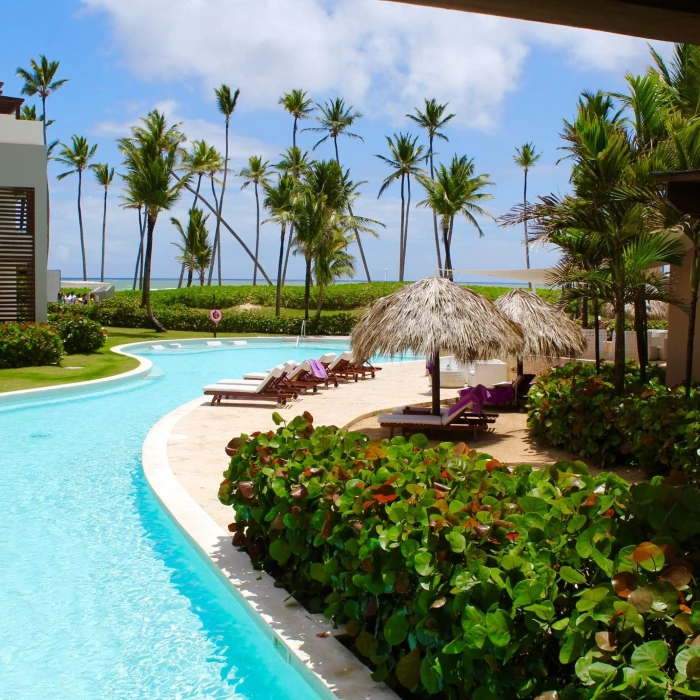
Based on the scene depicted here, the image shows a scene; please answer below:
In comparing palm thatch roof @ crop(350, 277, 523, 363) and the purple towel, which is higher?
palm thatch roof @ crop(350, 277, 523, 363)

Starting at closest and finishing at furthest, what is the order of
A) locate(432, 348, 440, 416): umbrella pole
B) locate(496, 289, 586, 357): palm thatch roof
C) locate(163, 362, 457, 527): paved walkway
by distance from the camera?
locate(163, 362, 457, 527): paved walkway
locate(432, 348, 440, 416): umbrella pole
locate(496, 289, 586, 357): palm thatch roof

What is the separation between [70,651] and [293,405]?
30.6ft

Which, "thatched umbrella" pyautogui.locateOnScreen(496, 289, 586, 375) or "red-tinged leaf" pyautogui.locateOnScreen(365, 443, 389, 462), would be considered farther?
"thatched umbrella" pyautogui.locateOnScreen(496, 289, 586, 375)

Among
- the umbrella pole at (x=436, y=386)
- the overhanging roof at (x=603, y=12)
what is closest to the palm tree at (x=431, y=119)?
the umbrella pole at (x=436, y=386)

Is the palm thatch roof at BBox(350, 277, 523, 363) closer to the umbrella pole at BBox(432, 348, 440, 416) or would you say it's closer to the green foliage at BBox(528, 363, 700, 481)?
the umbrella pole at BBox(432, 348, 440, 416)

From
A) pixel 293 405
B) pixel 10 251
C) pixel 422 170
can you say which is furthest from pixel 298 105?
pixel 293 405

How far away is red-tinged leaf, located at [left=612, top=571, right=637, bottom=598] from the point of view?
9.37ft

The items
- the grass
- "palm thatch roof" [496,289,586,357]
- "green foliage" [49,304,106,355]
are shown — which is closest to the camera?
"palm thatch roof" [496,289,586,357]

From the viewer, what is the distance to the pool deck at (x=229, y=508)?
3.90 m

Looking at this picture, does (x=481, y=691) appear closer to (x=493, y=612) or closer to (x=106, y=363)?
(x=493, y=612)

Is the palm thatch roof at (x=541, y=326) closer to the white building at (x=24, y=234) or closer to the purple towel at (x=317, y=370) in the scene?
the purple towel at (x=317, y=370)

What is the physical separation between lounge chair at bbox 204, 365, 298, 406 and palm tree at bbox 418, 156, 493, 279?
27.1 meters

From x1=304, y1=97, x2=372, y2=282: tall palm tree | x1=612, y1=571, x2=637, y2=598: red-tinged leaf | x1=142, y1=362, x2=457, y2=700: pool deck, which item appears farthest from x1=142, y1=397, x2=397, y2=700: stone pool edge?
x1=304, y1=97, x2=372, y2=282: tall palm tree

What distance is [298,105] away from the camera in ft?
166
